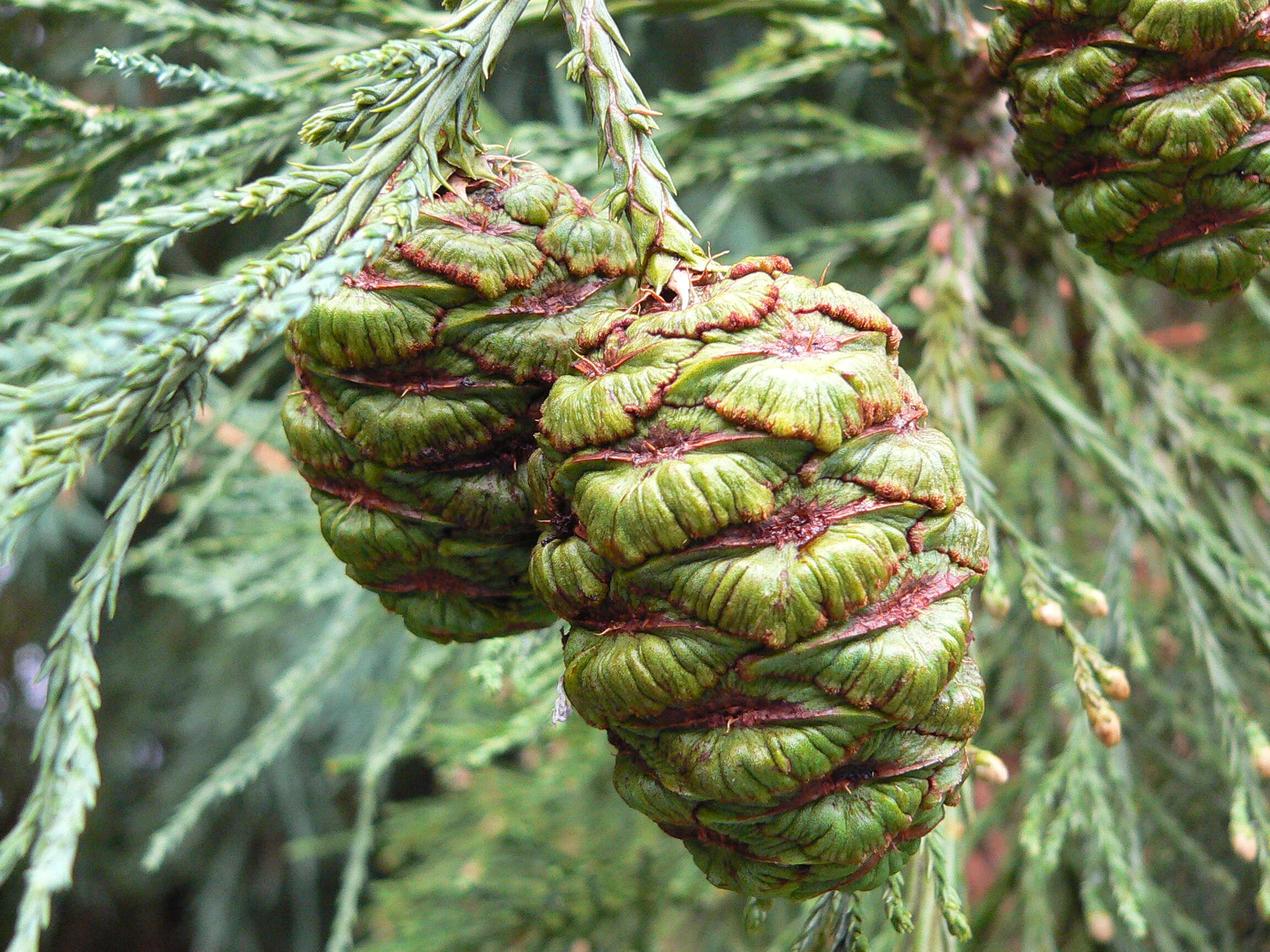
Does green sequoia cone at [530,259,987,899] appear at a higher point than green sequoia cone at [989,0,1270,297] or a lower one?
lower

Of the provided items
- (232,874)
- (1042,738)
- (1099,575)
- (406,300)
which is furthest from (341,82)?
(232,874)

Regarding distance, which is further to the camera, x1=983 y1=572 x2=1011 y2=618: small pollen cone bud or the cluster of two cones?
x1=983 y1=572 x2=1011 y2=618: small pollen cone bud

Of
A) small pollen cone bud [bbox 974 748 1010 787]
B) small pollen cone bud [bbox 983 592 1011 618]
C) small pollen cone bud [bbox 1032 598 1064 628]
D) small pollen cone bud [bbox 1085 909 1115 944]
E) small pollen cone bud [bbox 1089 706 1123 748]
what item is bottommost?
small pollen cone bud [bbox 1085 909 1115 944]

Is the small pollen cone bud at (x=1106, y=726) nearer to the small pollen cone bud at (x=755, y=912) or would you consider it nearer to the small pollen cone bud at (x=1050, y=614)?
the small pollen cone bud at (x=1050, y=614)

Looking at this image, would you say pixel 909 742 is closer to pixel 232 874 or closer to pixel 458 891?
pixel 458 891

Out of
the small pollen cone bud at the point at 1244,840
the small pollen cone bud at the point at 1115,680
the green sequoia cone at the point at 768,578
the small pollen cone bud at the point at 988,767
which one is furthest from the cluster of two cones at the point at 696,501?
the small pollen cone bud at the point at 1244,840

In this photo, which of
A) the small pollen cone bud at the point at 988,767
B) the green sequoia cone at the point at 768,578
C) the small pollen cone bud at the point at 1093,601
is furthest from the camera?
the small pollen cone bud at the point at 1093,601

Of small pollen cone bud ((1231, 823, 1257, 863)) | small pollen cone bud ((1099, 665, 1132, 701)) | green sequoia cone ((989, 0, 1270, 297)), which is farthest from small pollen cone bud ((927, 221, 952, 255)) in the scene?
small pollen cone bud ((1231, 823, 1257, 863))

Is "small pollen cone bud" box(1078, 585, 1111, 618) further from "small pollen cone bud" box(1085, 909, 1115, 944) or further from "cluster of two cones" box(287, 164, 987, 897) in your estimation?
"small pollen cone bud" box(1085, 909, 1115, 944)

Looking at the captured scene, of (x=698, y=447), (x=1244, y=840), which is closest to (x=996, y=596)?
(x=1244, y=840)
